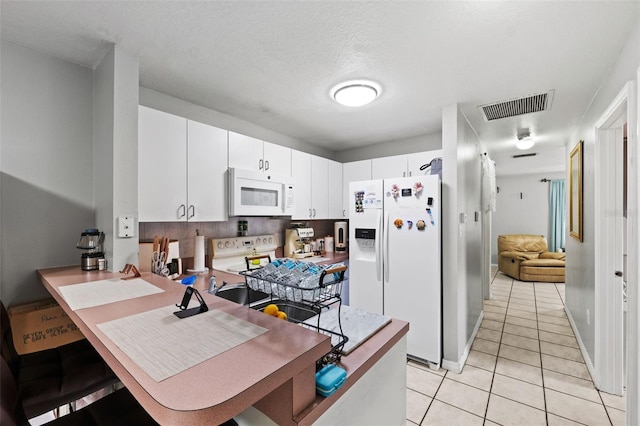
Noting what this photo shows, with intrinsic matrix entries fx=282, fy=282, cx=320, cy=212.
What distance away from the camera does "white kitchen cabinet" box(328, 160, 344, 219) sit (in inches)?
145

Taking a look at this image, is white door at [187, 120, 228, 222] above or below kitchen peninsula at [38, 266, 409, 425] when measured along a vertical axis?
above

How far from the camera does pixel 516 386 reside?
2.26 metres

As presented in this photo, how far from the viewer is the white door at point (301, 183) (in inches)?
124

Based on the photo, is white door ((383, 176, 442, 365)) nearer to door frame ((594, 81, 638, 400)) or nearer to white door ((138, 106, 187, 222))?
door frame ((594, 81, 638, 400))

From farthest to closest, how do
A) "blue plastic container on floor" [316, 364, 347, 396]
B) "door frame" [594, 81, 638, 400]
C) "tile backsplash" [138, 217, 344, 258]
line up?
1. "tile backsplash" [138, 217, 344, 258]
2. "door frame" [594, 81, 638, 400]
3. "blue plastic container on floor" [316, 364, 347, 396]

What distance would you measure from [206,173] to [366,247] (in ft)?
5.67

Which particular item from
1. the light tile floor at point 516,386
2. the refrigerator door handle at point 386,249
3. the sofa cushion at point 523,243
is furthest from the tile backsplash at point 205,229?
the sofa cushion at point 523,243

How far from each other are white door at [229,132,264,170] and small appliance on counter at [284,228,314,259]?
2.91 feet

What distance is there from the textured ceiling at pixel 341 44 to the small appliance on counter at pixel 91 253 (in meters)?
1.13

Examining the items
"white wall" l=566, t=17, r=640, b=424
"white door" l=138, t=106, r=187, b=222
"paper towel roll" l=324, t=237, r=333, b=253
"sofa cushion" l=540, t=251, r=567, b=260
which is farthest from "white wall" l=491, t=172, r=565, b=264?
"white door" l=138, t=106, r=187, b=222

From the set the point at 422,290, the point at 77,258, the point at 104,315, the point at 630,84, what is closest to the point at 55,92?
the point at 77,258

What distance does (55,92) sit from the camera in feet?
5.86

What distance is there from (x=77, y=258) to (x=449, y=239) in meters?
2.86

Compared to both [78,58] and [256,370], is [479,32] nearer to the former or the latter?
[256,370]
